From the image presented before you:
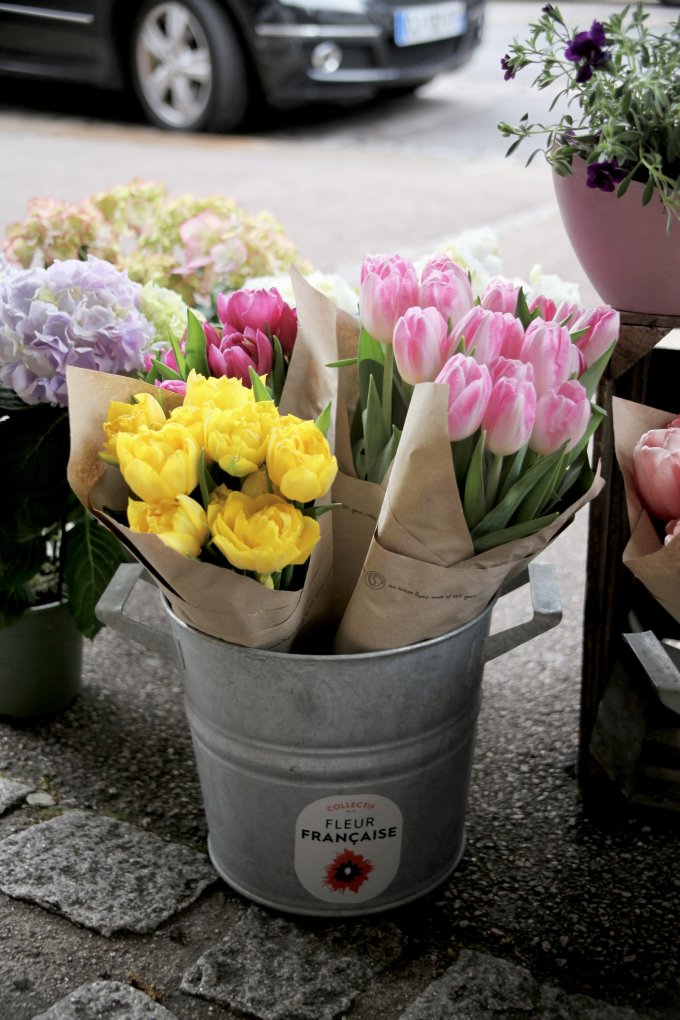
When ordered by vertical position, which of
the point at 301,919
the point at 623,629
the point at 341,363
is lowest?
the point at 301,919

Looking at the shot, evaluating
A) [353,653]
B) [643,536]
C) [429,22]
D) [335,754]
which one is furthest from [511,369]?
[429,22]

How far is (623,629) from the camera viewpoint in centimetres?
175

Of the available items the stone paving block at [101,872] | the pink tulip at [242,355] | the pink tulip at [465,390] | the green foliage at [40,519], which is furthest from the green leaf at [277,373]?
the stone paving block at [101,872]

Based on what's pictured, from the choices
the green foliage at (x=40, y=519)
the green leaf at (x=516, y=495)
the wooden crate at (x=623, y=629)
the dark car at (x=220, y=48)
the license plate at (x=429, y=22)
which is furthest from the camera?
the license plate at (x=429, y=22)

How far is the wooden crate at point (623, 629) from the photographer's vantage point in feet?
5.31

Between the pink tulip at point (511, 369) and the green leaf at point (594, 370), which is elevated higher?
the pink tulip at point (511, 369)

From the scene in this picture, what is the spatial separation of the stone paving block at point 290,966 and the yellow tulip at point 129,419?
2.22ft

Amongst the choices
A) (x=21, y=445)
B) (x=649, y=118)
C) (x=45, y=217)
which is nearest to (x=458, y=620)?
(x=649, y=118)

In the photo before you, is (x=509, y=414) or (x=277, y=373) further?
(x=277, y=373)

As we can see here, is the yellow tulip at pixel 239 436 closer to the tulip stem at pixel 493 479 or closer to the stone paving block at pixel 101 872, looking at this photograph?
the tulip stem at pixel 493 479

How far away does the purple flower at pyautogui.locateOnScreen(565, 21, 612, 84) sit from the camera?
1.39 m

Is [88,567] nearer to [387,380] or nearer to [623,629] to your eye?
[387,380]

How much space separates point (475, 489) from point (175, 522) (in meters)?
→ 0.34

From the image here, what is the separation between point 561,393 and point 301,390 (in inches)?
14.4
